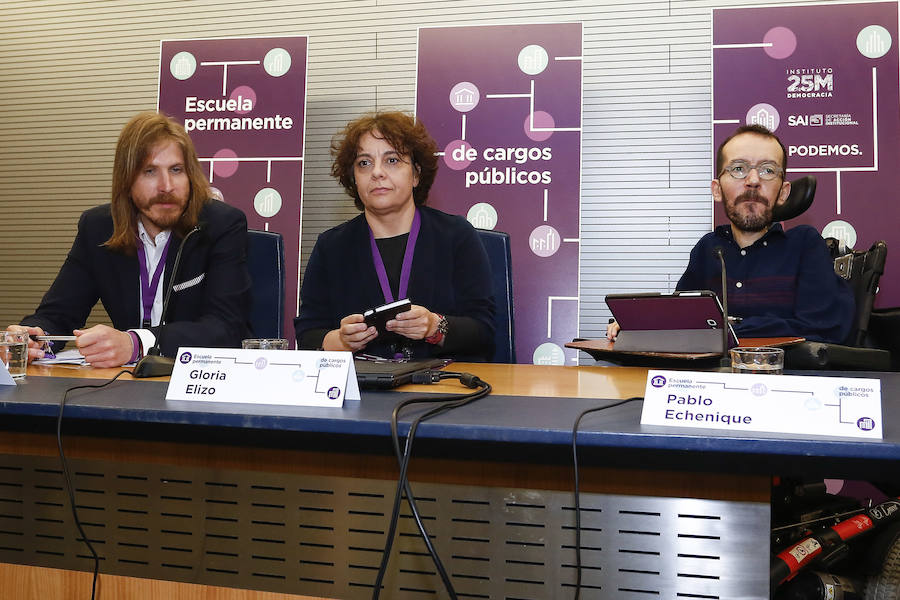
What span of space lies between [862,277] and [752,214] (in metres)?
0.41

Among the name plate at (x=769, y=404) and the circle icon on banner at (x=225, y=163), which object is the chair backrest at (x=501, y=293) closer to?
the name plate at (x=769, y=404)

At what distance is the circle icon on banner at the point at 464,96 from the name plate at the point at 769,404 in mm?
2662

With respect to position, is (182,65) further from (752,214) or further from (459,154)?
(752,214)

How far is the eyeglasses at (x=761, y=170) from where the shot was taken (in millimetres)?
2598

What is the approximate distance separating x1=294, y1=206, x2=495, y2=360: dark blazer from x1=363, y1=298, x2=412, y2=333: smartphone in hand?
1.60 feet

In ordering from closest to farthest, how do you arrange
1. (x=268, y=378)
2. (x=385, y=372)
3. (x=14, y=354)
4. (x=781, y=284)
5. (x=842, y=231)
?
(x=268, y=378) < (x=385, y=372) < (x=14, y=354) < (x=781, y=284) < (x=842, y=231)

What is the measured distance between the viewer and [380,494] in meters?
1.16

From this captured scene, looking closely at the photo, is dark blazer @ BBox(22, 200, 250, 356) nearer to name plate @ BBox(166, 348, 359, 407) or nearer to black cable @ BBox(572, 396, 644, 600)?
name plate @ BBox(166, 348, 359, 407)

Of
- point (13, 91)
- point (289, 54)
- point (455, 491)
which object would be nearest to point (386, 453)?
point (455, 491)

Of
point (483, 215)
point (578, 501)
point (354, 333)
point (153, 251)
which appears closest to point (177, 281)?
point (153, 251)

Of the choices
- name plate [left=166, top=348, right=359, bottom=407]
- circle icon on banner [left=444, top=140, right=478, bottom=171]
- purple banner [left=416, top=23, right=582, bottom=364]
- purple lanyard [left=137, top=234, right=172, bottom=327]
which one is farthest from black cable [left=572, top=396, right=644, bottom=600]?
circle icon on banner [left=444, top=140, right=478, bottom=171]

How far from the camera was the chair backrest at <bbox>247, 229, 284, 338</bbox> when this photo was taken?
7.34 ft

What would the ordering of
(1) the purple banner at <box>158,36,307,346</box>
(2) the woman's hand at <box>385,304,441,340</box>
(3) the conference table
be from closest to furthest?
(3) the conference table < (2) the woman's hand at <box>385,304,441,340</box> < (1) the purple banner at <box>158,36,307,346</box>

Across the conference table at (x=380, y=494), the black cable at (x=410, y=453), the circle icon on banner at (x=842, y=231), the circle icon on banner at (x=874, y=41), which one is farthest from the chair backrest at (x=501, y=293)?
the circle icon on banner at (x=874, y=41)
